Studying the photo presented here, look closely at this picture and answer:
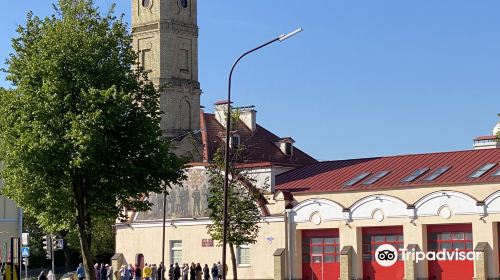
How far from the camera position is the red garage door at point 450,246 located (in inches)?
2032

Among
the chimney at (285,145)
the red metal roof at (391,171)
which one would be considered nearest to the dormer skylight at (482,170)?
the red metal roof at (391,171)

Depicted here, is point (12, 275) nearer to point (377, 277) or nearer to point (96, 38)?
point (96, 38)

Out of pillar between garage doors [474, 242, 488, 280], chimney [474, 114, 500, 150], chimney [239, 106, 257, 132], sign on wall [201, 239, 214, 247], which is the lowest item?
pillar between garage doors [474, 242, 488, 280]

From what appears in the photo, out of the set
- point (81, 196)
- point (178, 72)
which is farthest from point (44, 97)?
point (178, 72)

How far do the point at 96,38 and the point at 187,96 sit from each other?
56344mm

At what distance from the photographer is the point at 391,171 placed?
57.5 m

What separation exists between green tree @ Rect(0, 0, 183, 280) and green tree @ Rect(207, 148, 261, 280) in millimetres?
12565

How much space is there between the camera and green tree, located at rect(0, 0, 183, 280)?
3934 cm

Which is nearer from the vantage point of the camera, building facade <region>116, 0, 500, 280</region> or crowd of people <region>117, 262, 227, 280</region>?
building facade <region>116, 0, 500, 280</region>

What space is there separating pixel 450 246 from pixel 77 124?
22330 mm

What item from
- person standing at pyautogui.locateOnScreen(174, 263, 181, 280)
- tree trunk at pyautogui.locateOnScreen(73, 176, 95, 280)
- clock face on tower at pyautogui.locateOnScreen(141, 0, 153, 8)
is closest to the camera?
tree trunk at pyautogui.locateOnScreen(73, 176, 95, 280)

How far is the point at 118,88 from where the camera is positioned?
1612 inches

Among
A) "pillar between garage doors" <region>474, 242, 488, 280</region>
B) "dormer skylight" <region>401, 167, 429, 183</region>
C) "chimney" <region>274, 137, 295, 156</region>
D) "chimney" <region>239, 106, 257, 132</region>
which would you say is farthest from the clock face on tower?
"pillar between garage doors" <region>474, 242, 488, 280</region>

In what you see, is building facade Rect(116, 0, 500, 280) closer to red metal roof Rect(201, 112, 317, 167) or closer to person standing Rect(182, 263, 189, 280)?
person standing Rect(182, 263, 189, 280)
